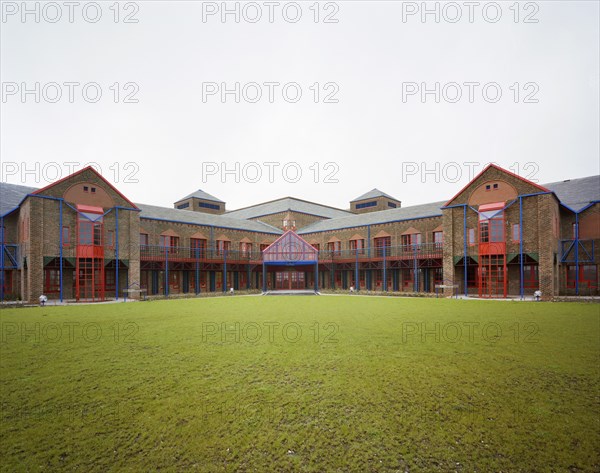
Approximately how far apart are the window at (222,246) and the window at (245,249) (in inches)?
60.0

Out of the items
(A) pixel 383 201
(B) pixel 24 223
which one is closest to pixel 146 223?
(B) pixel 24 223

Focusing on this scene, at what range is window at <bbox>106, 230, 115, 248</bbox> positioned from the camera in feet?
81.1

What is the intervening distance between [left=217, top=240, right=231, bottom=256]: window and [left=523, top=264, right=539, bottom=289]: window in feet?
82.4

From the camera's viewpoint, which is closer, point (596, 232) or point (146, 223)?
point (596, 232)

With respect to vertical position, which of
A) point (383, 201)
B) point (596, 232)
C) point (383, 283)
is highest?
point (383, 201)

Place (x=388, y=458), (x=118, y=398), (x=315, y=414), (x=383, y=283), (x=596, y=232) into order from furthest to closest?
(x=383, y=283) < (x=596, y=232) < (x=118, y=398) < (x=315, y=414) < (x=388, y=458)

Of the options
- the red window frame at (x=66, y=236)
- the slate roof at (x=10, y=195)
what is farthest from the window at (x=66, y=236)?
the slate roof at (x=10, y=195)

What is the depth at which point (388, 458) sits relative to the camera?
11.8 feet

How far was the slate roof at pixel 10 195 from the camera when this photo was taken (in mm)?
25172

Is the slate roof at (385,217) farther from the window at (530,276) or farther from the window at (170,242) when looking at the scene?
the window at (170,242)

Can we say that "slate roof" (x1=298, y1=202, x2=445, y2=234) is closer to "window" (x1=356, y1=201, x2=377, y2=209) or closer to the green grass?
"window" (x1=356, y1=201, x2=377, y2=209)

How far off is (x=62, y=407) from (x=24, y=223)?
930 inches

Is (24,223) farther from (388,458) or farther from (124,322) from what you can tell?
(388,458)

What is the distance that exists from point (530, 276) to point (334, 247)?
17.8m
